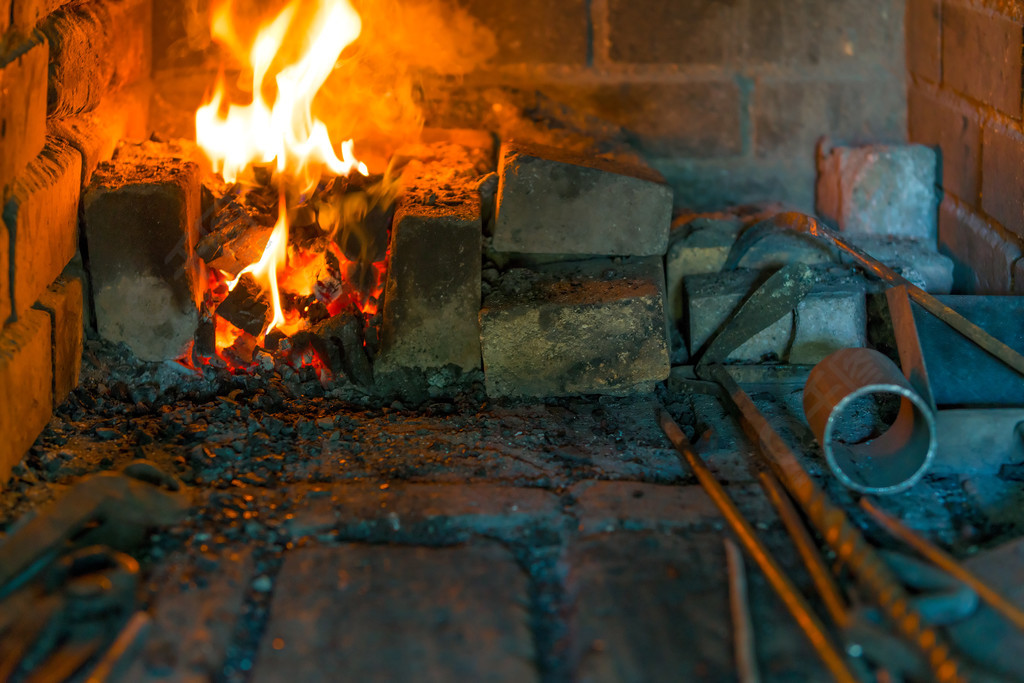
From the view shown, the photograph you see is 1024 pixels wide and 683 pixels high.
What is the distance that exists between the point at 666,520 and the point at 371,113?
260 cm

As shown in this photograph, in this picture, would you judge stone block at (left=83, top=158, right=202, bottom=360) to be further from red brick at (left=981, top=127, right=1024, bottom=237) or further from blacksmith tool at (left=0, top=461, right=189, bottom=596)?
red brick at (left=981, top=127, right=1024, bottom=237)

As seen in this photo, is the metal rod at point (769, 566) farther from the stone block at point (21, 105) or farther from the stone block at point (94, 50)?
the stone block at point (94, 50)

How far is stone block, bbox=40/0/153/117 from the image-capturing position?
315 cm

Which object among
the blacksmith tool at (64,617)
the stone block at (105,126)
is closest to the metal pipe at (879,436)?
the blacksmith tool at (64,617)

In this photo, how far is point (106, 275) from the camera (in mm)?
3445

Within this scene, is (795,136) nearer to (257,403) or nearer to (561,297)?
(561,297)

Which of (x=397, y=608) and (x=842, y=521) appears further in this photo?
(x=842, y=521)

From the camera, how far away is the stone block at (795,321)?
143 inches

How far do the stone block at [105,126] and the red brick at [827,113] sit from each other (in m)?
2.93

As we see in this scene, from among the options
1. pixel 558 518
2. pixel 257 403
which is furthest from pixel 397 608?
pixel 257 403

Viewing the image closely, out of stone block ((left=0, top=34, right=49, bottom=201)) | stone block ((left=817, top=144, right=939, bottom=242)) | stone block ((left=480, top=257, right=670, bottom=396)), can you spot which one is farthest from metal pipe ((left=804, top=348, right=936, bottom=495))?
stone block ((left=0, top=34, right=49, bottom=201))

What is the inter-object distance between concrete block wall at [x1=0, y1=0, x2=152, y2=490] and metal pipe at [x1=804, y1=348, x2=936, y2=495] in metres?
2.50

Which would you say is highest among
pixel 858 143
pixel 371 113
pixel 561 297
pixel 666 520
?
pixel 371 113

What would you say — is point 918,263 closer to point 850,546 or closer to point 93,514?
point 850,546
